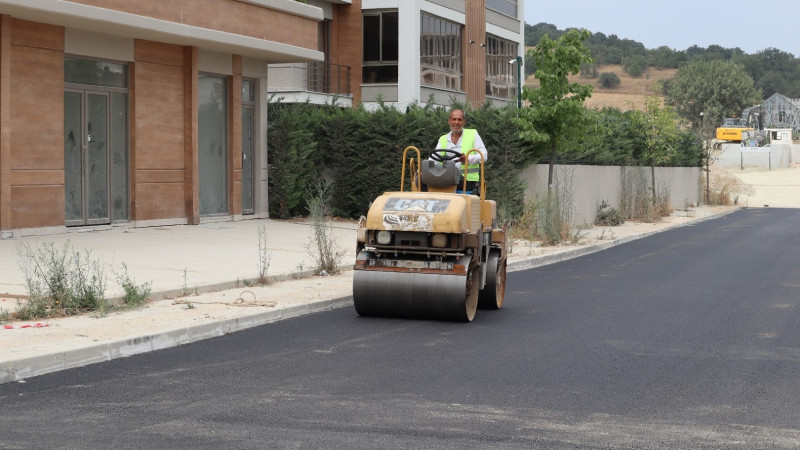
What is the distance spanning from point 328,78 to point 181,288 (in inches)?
1027

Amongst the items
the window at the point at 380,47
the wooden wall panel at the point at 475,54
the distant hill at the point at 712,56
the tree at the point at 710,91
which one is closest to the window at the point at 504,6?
the wooden wall panel at the point at 475,54

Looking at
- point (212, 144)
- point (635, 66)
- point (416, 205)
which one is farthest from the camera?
point (635, 66)

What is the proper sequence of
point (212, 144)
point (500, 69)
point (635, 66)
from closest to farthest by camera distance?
point (212, 144) < point (500, 69) < point (635, 66)

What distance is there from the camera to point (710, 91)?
381 feet

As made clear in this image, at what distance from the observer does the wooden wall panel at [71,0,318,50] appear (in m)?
20.9

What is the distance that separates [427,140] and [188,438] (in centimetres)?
2130

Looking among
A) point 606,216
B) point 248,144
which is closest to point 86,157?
point 248,144

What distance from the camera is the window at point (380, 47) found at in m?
39.2

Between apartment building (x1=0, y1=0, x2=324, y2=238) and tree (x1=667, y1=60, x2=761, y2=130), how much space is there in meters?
94.8

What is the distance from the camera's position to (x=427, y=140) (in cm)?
2745

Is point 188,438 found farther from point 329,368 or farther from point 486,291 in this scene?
point 486,291

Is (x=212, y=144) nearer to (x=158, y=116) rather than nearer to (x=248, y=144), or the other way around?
(x=248, y=144)

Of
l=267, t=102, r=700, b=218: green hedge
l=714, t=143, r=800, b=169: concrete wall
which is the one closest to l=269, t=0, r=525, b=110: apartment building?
l=267, t=102, r=700, b=218: green hedge

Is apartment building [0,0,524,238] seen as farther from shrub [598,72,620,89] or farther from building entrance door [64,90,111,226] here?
shrub [598,72,620,89]
